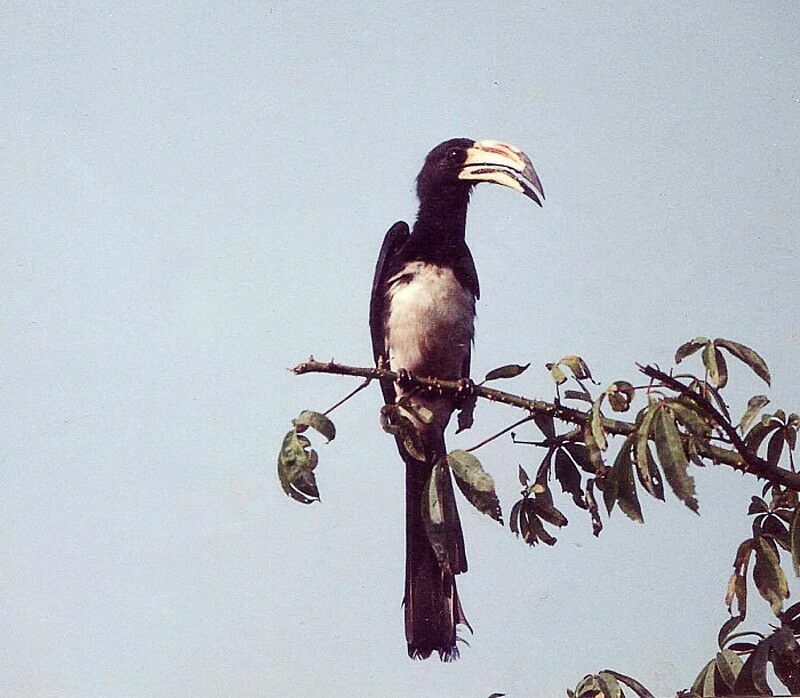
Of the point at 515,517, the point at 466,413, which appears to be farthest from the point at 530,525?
the point at 466,413

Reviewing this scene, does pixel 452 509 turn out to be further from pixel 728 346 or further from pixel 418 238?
pixel 418 238

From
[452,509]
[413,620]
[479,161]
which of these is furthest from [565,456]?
[479,161]

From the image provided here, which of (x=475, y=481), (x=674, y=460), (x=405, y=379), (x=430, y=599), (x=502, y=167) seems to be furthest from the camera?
(x=502, y=167)

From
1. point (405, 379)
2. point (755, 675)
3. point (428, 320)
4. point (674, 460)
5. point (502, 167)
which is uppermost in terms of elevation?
point (502, 167)

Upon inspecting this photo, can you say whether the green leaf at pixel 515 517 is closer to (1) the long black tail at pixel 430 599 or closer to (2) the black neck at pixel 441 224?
(1) the long black tail at pixel 430 599

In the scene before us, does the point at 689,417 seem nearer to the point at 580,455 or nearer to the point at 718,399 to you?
the point at 718,399

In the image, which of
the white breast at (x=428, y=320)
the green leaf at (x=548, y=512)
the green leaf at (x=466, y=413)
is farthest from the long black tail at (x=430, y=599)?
the green leaf at (x=548, y=512)

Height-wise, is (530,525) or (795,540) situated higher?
(530,525)

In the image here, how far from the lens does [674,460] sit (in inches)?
37.0

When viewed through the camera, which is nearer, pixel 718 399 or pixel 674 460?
pixel 674 460

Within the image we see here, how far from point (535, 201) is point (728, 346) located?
647 mm

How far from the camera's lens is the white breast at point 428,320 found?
1.71m

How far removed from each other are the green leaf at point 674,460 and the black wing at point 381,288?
778 mm

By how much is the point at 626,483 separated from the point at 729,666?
315 millimetres
